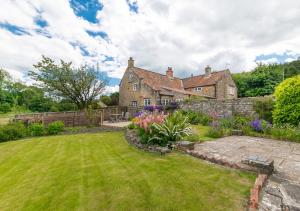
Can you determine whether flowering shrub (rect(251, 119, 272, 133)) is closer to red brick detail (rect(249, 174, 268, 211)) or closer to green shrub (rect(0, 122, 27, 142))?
red brick detail (rect(249, 174, 268, 211))

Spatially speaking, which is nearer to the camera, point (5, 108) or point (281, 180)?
point (281, 180)

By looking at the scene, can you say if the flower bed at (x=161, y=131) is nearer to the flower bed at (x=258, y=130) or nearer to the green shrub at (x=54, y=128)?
the flower bed at (x=258, y=130)

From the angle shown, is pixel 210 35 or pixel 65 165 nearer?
pixel 65 165

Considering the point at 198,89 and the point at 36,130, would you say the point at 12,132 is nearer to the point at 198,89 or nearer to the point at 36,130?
the point at 36,130

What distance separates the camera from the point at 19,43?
571 inches

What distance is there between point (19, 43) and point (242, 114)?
67.6 feet

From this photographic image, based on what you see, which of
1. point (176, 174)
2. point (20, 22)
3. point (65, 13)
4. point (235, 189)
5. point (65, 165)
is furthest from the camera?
point (20, 22)

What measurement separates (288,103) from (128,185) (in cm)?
920

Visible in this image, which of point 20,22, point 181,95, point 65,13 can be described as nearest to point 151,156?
point 65,13

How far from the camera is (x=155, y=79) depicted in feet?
80.3

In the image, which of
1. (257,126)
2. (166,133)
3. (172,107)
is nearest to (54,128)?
(166,133)

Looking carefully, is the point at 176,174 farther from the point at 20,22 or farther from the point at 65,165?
the point at 20,22

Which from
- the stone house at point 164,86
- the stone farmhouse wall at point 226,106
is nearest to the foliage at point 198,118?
the stone farmhouse wall at point 226,106

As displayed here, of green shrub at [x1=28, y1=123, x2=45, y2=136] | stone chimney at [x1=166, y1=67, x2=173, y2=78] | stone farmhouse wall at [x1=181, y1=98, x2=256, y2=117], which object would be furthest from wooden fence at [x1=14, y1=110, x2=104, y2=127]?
stone chimney at [x1=166, y1=67, x2=173, y2=78]
